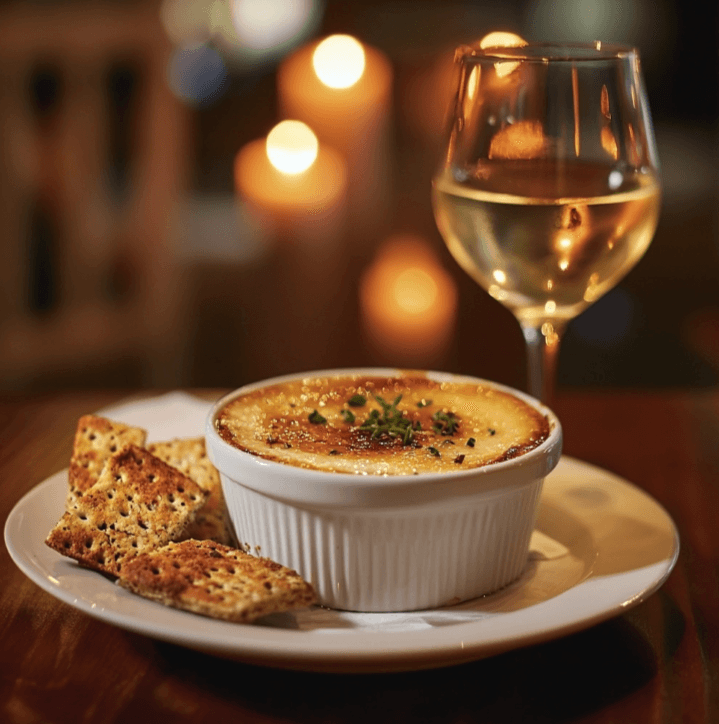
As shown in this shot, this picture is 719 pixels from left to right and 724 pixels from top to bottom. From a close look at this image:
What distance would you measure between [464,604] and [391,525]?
118 mm

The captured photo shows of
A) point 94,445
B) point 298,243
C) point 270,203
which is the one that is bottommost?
point 298,243

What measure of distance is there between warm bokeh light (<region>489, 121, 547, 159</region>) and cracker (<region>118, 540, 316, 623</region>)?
54 cm

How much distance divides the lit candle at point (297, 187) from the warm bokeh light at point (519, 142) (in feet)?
8.98

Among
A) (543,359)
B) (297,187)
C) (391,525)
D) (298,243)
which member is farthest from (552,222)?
(297,187)

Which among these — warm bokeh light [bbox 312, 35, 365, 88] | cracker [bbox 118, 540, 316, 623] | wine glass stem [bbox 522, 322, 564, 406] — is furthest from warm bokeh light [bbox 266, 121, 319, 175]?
cracker [bbox 118, 540, 316, 623]

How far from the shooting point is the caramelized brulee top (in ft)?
2.96

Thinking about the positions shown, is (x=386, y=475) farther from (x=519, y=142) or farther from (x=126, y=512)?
(x=519, y=142)

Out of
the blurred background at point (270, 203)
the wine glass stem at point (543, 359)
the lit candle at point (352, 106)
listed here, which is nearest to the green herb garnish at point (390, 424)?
the wine glass stem at point (543, 359)

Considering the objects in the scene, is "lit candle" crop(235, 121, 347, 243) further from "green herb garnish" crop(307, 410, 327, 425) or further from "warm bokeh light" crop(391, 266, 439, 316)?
"green herb garnish" crop(307, 410, 327, 425)

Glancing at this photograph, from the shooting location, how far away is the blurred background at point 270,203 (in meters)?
2.56

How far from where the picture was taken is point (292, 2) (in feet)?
14.0

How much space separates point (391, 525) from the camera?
2.79 ft

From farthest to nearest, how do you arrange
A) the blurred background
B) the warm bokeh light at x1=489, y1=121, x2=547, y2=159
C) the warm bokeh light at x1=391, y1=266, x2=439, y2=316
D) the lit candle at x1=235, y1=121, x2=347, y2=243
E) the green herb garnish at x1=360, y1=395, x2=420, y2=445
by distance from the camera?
the warm bokeh light at x1=391, y1=266, x2=439, y2=316, the lit candle at x1=235, y1=121, x2=347, y2=243, the blurred background, the warm bokeh light at x1=489, y1=121, x2=547, y2=159, the green herb garnish at x1=360, y1=395, x2=420, y2=445

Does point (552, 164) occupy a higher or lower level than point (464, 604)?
higher
